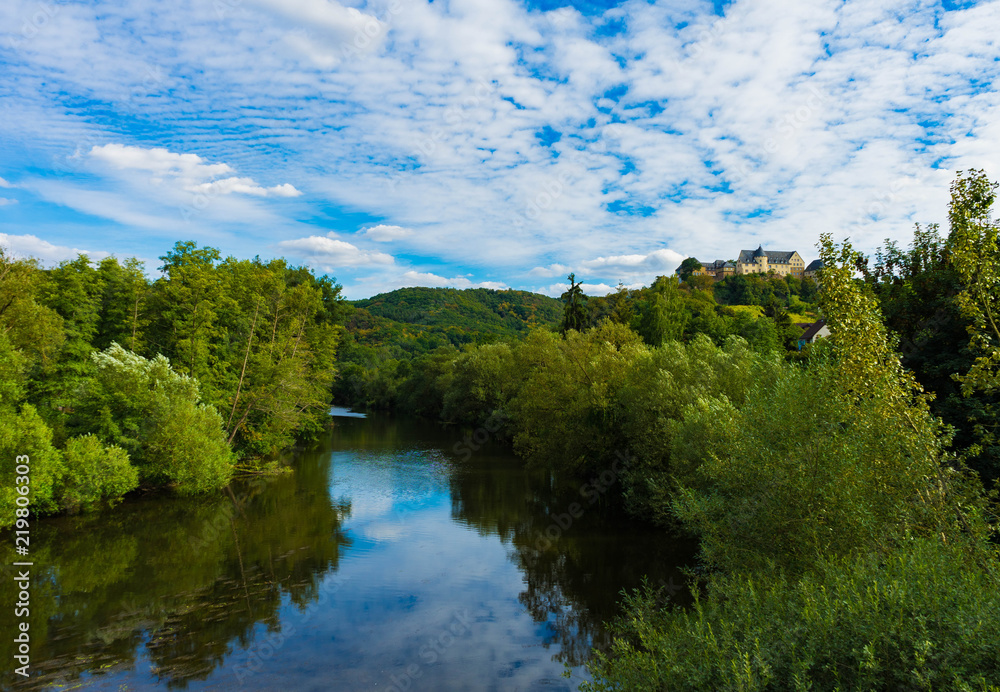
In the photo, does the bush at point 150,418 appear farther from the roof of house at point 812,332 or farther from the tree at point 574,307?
the roof of house at point 812,332

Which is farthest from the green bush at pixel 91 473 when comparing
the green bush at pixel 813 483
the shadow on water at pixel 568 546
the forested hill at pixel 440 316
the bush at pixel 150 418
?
the forested hill at pixel 440 316

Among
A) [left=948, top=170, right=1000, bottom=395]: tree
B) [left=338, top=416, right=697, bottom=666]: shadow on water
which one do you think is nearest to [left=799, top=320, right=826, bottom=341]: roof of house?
[left=338, top=416, right=697, bottom=666]: shadow on water

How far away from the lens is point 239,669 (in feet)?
43.0

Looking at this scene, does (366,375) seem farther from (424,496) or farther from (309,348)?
(424,496)

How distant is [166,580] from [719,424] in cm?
1894

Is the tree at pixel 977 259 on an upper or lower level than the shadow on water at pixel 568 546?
upper

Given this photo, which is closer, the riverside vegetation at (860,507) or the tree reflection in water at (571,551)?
the riverside vegetation at (860,507)

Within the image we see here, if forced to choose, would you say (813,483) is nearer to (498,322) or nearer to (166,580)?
(166,580)

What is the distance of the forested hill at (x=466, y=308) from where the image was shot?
147 m

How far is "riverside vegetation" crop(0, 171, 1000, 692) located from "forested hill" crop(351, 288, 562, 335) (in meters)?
86.5

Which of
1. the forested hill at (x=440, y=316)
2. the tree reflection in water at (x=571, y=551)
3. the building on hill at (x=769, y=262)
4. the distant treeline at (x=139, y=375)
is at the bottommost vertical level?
the tree reflection in water at (x=571, y=551)

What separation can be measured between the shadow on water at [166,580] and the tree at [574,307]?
122 feet

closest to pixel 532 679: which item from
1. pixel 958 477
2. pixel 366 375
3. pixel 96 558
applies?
pixel 958 477

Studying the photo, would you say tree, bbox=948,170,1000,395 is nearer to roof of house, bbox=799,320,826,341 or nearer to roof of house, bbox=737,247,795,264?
roof of house, bbox=799,320,826,341
